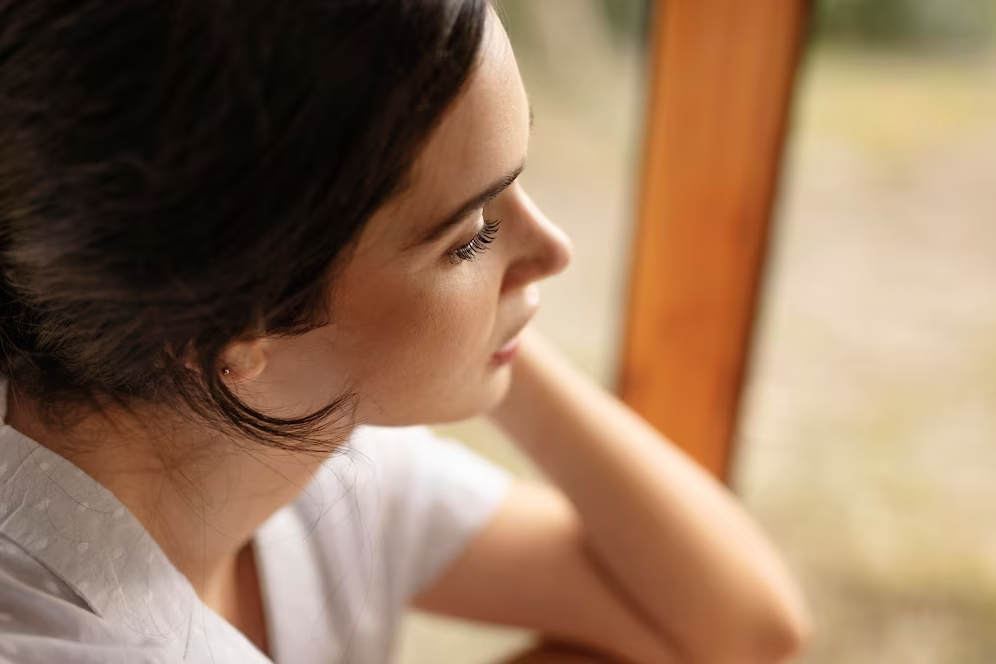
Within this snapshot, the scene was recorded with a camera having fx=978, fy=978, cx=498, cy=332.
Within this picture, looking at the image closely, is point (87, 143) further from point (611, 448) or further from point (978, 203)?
point (978, 203)

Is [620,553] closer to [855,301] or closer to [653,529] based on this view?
[653,529]

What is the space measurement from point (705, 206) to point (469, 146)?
0.61 m

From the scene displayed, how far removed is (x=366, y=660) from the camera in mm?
921

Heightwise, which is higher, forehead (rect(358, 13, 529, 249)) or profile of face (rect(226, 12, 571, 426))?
forehead (rect(358, 13, 529, 249))

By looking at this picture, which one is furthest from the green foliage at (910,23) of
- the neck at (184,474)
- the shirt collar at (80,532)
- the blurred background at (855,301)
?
the shirt collar at (80,532)

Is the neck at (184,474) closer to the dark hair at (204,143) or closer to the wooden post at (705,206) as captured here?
the dark hair at (204,143)

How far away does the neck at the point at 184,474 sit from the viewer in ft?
2.07

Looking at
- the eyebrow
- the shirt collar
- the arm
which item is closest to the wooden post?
the arm

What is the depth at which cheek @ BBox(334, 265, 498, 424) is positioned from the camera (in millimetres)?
580

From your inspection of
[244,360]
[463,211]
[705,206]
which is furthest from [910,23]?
[244,360]

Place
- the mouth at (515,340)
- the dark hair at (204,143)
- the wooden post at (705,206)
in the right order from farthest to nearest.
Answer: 1. the wooden post at (705,206)
2. the mouth at (515,340)
3. the dark hair at (204,143)

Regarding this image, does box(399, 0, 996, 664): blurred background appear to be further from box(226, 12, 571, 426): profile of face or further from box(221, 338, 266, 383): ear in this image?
box(221, 338, 266, 383): ear

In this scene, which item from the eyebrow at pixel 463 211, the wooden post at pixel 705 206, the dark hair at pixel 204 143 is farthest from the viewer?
the wooden post at pixel 705 206

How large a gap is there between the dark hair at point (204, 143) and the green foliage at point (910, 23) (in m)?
0.64
